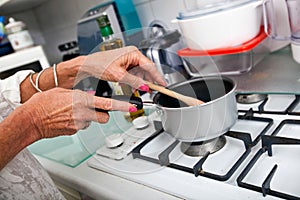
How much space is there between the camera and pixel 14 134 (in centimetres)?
49

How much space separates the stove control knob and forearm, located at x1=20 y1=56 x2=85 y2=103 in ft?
0.54

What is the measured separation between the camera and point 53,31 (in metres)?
1.68

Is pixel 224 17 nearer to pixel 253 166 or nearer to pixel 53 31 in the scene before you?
pixel 253 166

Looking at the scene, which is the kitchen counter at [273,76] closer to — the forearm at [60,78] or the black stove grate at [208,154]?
the black stove grate at [208,154]

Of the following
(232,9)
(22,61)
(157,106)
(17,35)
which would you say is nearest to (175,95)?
(157,106)

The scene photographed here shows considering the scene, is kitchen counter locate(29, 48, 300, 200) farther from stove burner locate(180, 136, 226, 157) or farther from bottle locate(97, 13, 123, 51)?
bottle locate(97, 13, 123, 51)

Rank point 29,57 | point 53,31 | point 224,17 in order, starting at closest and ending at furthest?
1. point 224,17
2. point 29,57
3. point 53,31

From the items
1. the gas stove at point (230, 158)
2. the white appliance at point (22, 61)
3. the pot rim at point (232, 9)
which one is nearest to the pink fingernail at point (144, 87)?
the gas stove at point (230, 158)

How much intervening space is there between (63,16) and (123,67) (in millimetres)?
1051

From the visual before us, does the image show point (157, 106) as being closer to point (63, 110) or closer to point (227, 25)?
point (63, 110)

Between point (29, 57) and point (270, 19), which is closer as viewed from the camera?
point (270, 19)

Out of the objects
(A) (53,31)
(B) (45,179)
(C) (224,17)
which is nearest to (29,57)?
(A) (53,31)

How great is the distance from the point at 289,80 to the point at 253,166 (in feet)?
0.94

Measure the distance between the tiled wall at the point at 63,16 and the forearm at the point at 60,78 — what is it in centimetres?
42
